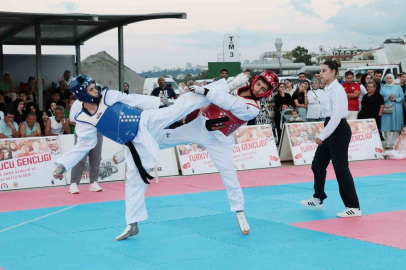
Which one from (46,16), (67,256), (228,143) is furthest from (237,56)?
(67,256)

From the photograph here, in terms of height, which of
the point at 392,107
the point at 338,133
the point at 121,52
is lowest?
the point at 338,133

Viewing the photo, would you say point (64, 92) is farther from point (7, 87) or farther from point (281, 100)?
point (281, 100)

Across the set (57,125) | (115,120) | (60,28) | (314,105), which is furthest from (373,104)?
(115,120)

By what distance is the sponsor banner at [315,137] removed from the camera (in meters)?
13.4

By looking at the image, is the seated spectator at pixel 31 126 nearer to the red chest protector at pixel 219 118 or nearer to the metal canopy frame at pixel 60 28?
the metal canopy frame at pixel 60 28

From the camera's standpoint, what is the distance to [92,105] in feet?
20.0

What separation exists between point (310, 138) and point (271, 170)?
1.63 meters

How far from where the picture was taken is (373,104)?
14492mm

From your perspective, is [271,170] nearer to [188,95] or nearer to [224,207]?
[224,207]

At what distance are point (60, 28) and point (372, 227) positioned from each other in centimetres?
1244

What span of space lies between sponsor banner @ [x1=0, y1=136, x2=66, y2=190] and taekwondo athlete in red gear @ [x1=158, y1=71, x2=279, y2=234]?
509 cm

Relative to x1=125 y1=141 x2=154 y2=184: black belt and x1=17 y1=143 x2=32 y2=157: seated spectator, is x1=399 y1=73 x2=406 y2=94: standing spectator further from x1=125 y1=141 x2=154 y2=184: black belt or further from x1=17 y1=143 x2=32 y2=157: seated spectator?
x1=125 y1=141 x2=154 y2=184: black belt

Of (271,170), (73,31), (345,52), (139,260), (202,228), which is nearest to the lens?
(139,260)

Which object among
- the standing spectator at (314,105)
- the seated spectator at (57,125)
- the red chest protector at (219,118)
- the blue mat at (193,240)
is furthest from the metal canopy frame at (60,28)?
the red chest protector at (219,118)
